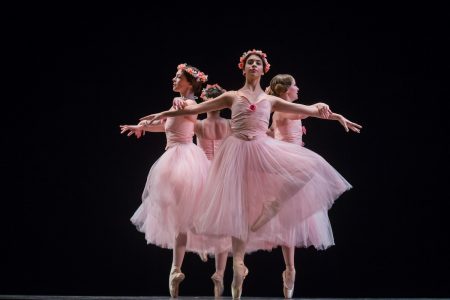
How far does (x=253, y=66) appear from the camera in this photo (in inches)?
136

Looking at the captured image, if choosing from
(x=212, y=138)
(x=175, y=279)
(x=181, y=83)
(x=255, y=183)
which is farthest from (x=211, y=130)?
(x=175, y=279)

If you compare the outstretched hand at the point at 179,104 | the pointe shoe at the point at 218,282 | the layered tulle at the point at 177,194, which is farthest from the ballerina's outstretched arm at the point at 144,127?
the pointe shoe at the point at 218,282

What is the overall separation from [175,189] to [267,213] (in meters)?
0.55

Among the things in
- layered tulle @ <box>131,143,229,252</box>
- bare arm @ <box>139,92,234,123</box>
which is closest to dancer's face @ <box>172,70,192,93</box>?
layered tulle @ <box>131,143,229,252</box>

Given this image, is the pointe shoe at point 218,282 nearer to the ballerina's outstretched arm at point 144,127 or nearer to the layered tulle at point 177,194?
the layered tulle at point 177,194

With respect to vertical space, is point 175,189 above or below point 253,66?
below

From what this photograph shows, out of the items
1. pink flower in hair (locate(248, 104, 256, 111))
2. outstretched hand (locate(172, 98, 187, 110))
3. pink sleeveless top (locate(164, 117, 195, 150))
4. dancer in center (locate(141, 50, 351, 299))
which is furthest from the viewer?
pink sleeveless top (locate(164, 117, 195, 150))

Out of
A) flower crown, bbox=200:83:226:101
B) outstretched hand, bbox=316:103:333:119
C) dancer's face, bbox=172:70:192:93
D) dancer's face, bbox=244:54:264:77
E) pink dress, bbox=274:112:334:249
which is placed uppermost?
dancer's face, bbox=244:54:264:77

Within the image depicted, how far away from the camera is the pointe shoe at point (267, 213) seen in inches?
129

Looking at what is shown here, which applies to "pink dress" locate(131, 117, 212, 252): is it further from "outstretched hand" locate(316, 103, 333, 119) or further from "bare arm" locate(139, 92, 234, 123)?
"outstretched hand" locate(316, 103, 333, 119)

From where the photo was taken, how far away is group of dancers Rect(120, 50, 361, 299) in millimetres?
3248

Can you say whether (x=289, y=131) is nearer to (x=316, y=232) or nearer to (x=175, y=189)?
(x=316, y=232)

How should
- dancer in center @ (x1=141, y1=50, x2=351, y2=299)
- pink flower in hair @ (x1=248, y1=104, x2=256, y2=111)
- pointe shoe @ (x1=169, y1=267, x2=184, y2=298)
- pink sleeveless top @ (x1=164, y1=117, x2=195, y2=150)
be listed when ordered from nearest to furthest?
dancer in center @ (x1=141, y1=50, x2=351, y2=299)
pink flower in hair @ (x1=248, y1=104, x2=256, y2=111)
pointe shoe @ (x1=169, y1=267, x2=184, y2=298)
pink sleeveless top @ (x1=164, y1=117, x2=195, y2=150)

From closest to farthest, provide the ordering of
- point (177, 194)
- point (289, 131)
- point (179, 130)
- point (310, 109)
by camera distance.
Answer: point (310, 109) → point (177, 194) → point (179, 130) → point (289, 131)
